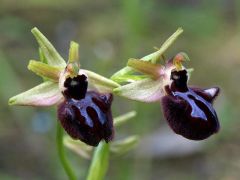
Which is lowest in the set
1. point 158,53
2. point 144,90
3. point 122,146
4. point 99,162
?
point 99,162

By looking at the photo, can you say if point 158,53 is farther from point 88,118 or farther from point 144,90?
point 88,118

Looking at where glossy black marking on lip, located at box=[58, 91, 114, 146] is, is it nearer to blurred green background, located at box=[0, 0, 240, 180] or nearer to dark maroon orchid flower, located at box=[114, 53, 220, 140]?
dark maroon orchid flower, located at box=[114, 53, 220, 140]

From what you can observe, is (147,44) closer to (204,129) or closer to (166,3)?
(166,3)

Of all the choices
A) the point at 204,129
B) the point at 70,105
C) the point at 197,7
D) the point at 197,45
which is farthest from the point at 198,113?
the point at 197,7

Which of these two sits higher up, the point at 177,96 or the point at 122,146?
the point at 177,96

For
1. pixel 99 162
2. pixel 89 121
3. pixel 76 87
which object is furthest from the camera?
pixel 99 162

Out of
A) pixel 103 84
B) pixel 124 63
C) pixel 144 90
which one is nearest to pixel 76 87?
pixel 103 84

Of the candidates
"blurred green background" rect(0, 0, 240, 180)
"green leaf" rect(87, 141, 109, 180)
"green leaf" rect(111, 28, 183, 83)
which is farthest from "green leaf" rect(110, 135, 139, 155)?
"blurred green background" rect(0, 0, 240, 180)

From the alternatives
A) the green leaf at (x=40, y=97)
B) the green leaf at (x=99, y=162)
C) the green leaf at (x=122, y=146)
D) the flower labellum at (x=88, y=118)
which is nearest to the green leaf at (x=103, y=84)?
the flower labellum at (x=88, y=118)

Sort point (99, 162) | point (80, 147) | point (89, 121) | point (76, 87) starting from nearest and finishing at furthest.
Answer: point (89, 121)
point (76, 87)
point (99, 162)
point (80, 147)
